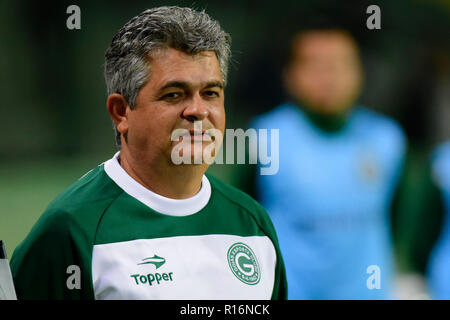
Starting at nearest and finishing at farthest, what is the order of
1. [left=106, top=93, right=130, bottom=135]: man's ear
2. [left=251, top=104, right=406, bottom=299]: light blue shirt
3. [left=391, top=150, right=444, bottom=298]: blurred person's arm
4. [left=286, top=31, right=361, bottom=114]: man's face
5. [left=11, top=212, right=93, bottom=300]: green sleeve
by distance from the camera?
[left=11, top=212, right=93, bottom=300]: green sleeve
[left=106, top=93, right=130, bottom=135]: man's ear
[left=251, top=104, right=406, bottom=299]: light blue shirt
[left=286, top=31, right=361, bottom=114]: man's face
[left=391, top=150, right=444, bottom=298]: blurred person's arm

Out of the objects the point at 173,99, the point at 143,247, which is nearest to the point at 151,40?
the point at 173,99

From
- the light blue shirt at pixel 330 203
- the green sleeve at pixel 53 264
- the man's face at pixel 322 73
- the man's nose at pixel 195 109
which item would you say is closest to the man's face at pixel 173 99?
the man's nose at pixel 195 109

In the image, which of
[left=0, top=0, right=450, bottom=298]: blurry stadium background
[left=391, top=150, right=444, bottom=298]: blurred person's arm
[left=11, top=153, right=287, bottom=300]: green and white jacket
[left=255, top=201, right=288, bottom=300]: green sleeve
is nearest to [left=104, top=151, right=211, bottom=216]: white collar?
[left=11, top=153, right=287, bottom=300]: green and white jacket

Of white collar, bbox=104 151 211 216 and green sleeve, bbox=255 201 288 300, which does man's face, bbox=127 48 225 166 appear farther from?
green sleeve, bbox=255 201 288 300

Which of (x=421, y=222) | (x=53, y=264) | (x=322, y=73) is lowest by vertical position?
(x=421, y=222)

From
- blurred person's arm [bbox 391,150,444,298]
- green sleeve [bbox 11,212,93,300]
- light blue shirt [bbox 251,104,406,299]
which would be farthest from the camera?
blurred person's arm [bbox 391,150,444,298]

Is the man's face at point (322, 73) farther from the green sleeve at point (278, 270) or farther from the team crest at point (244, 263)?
the team crest at point (244, 263)

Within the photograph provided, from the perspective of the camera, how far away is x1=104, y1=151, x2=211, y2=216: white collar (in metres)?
1.95

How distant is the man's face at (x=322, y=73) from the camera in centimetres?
386

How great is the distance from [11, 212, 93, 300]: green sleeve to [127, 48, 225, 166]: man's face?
0.30 m

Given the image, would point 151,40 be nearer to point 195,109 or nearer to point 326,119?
point 195,109

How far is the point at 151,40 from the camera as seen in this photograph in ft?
5.95

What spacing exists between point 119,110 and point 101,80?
14.1 feet

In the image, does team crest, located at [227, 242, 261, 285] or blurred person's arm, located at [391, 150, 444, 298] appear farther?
blurred person's arm, located at [391, 150, 444, 298]
